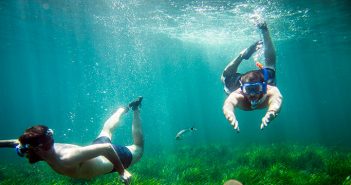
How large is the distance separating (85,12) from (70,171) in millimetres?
23374

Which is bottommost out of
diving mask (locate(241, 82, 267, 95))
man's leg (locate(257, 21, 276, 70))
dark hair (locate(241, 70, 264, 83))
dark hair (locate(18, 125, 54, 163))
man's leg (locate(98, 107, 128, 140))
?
man's leg (locate(98, 107, 128, 140))

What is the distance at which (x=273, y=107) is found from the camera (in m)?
4.36

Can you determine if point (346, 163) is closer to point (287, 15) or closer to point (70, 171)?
point (70, 171)

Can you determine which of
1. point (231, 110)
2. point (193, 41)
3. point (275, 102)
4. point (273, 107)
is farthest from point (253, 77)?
point (193, 41)

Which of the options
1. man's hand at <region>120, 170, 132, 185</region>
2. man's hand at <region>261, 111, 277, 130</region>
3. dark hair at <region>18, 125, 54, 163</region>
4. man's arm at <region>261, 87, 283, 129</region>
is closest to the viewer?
man's hand at <region>261, 111, 277, 130</region>

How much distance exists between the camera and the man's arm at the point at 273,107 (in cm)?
386

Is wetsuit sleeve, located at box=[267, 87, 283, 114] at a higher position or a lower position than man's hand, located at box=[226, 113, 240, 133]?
higher

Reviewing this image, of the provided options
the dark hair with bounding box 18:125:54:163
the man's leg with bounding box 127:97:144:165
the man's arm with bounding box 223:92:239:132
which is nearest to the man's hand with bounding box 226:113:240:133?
the man's arm with bounding box 223:92:239:132

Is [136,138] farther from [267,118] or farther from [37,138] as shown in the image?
[267,118]

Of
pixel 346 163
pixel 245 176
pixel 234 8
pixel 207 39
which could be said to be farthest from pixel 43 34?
pixel 346 163

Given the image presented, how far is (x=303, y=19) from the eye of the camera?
25484 mm

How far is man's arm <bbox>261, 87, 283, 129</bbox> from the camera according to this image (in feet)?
12.7

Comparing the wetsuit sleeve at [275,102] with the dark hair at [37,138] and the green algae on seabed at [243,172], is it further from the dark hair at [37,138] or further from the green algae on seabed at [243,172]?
the green algae on seabed at [243,172]

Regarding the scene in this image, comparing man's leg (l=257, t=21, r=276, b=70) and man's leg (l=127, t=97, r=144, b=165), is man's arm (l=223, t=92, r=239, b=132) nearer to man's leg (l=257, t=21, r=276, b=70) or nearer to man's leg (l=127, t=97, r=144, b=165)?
man's leg (l=257, t=21, r=276, b=70)
